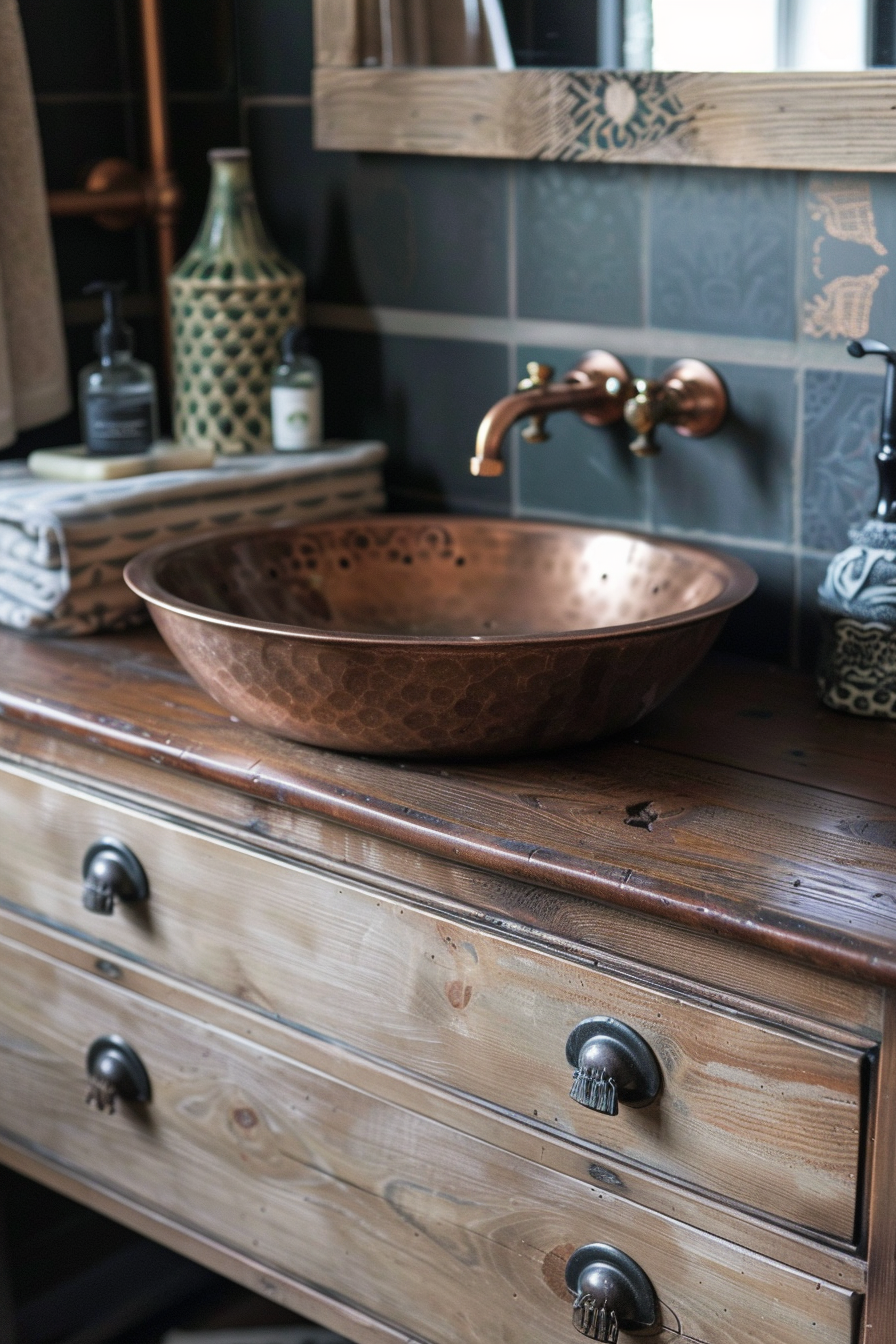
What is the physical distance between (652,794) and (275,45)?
97cm

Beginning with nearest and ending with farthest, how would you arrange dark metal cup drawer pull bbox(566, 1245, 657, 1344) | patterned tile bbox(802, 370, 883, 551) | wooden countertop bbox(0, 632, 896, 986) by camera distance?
1. wooden countertop bbox(0, 632, 896, 986)
2. dark metal cup drawer pull bbox(566, 1245, 657, 1344)
3. patterned tile bbox(802, 370, 883, 551)

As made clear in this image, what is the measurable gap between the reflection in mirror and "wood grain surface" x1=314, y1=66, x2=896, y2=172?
1 centimetres

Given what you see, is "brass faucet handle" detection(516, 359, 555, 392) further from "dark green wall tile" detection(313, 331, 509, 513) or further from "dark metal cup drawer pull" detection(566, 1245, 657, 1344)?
"dark metal cup drawer pull" detection(566, 1245, 657, 1344)

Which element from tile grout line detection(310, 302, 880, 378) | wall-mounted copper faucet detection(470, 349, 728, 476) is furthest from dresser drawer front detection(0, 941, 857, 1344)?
tile grout line detection(310, 302, 880, 378)

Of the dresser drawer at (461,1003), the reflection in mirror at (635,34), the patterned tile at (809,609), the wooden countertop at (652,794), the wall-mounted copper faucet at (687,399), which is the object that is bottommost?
the dresser drawer at (461,1003)

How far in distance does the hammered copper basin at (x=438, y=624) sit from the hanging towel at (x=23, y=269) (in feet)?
1.21

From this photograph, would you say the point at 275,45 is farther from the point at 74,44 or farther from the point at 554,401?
the point at 554,401

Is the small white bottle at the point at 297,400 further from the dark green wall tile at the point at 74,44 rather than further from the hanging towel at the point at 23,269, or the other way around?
the dark green wall tile at the point at 74,44

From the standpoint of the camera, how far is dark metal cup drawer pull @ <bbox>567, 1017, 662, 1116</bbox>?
914 millimetres

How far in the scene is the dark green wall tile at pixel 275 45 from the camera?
1537mm

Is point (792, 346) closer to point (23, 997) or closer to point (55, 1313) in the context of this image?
point (23, 997)

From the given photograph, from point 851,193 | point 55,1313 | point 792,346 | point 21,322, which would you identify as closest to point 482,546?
point 792,346

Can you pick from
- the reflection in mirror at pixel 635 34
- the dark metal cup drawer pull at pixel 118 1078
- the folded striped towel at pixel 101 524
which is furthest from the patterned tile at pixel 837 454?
the dark metal cup drawer pull at pixel 118 1078

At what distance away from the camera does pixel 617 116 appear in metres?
1.28
